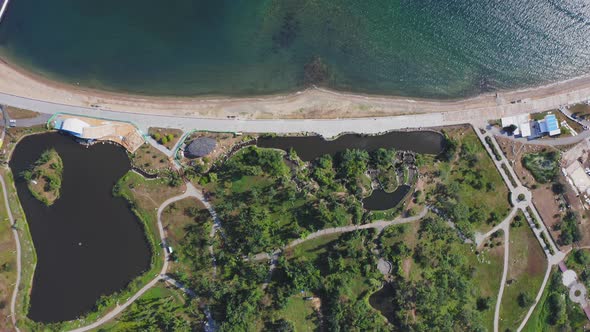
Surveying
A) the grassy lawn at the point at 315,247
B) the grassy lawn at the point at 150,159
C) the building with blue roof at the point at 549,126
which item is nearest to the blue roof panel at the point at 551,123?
the building with blue roof at the point at 549,126

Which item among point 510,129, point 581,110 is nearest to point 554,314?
point 510,129

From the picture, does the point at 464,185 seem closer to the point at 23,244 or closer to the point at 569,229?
the point at 569,229

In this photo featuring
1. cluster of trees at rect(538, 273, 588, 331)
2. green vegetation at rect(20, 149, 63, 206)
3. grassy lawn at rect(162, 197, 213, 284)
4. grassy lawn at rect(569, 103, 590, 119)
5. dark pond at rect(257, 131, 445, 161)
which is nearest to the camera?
grassy lawn at rect(162, 197, 213, 284)

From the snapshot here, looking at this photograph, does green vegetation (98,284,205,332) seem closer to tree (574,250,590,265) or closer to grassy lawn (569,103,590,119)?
tree (574,250,590,265)

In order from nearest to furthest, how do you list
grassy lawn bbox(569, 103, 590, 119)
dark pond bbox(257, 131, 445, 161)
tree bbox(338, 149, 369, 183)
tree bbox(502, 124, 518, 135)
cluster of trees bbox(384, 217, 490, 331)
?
cluster of trees bbox(384, 217, 490, 331) < tree bbox(338, 149, 369, 183) < dark pond bbox(257, 131, 445, 161) < tree bbox(502, 124, 518, 135) < grassy lawn bbox(569, 103, 590, 119)

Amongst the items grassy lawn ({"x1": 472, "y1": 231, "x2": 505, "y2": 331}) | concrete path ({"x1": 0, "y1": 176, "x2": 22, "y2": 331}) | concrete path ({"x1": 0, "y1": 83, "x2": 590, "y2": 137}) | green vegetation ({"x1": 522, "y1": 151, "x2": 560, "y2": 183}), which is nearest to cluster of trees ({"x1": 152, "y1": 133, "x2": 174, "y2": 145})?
concrete path ({"x1": 0, "y1": 83, "x2": 590, "y2": 137})

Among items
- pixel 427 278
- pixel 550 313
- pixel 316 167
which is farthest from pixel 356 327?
pixel 550 313
